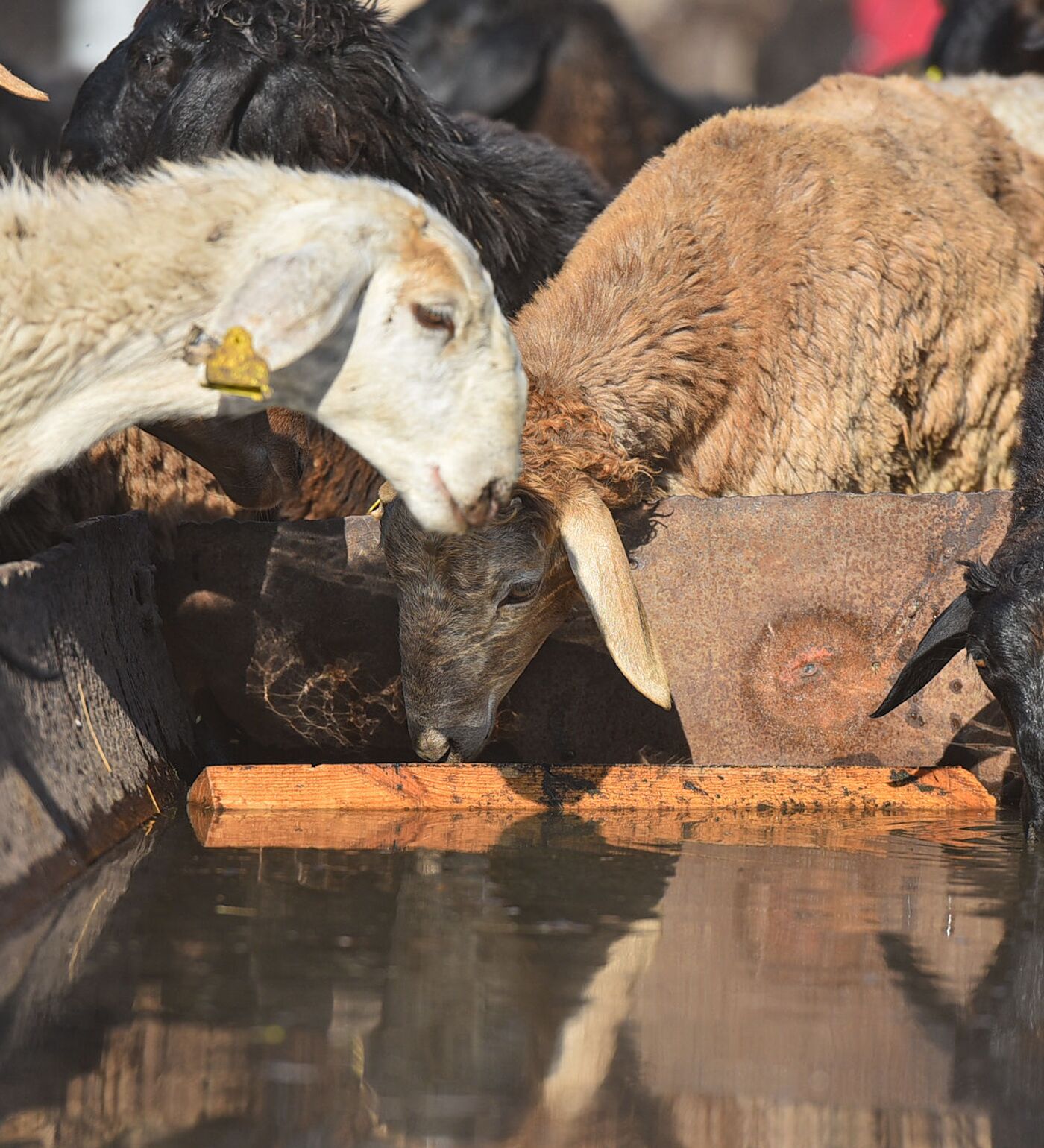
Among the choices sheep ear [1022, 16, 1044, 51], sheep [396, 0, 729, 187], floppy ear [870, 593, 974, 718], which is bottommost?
sheep [396, 0, 729, 187]

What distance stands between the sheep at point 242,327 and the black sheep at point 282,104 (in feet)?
7.76

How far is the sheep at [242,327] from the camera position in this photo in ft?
11.1

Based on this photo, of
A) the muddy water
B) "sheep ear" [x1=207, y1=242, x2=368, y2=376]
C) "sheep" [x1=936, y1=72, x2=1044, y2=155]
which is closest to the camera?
the muddy water

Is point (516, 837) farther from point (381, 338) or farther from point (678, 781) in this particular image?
point (381, 338)

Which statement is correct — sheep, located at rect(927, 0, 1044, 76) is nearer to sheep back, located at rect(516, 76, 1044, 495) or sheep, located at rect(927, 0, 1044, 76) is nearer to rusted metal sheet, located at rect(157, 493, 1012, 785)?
sheep back, located at rect(516, 76, 1044, 495)

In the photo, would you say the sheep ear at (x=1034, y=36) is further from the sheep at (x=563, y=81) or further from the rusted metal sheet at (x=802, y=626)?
the rusted metal sheet at (x=802, y=626)

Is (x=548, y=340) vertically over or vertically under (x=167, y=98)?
under

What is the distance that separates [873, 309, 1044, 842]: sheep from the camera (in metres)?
4.10

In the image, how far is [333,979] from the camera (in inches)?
113

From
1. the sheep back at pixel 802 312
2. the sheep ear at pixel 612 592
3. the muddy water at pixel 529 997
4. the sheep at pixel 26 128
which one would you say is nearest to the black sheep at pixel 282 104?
the sheep back at pixel 802 312

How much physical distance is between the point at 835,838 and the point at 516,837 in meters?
0.81

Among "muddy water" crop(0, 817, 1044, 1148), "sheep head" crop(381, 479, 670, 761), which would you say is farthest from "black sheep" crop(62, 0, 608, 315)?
"muddy water" crop(0, 817, 1044, 1148)

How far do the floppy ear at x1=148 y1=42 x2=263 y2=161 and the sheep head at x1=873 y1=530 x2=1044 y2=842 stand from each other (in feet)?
10.1

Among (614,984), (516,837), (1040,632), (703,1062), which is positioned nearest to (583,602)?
(516,837)
